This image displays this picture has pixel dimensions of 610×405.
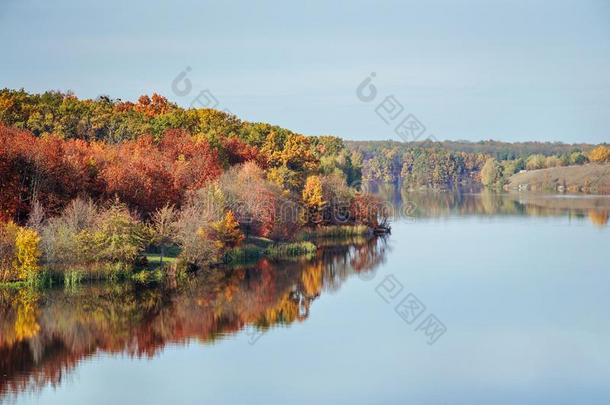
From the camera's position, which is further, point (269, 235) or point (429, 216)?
point (429, 216)

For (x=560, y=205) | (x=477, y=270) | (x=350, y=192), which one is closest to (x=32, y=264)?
(x=477, y=270)

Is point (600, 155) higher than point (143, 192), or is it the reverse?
point (600, 155)

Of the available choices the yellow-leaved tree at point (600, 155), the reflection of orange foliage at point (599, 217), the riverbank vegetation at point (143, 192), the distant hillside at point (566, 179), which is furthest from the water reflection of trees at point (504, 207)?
the yellow-leaved tree at point (600, 155)

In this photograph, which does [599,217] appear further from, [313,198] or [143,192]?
[143,192]

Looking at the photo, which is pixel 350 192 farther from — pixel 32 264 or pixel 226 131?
pixel 32 264

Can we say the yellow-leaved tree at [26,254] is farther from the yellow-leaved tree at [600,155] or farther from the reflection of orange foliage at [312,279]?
the yellow-leaved tree at [600,155]

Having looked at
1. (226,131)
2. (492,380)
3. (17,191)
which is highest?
(226,131)

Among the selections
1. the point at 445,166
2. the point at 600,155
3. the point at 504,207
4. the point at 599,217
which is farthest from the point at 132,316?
the point at 600,155
